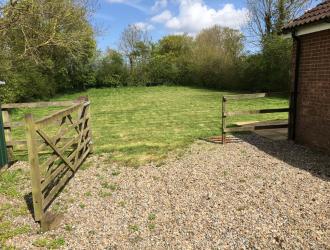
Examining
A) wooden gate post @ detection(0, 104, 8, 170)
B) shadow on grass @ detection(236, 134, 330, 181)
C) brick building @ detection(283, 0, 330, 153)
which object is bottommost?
shadow on grass @ detection(236, 134, 330, 181)

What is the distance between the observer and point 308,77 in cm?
736

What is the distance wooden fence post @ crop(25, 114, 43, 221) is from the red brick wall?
5.92 meters

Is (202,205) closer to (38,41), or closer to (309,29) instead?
(309,29)

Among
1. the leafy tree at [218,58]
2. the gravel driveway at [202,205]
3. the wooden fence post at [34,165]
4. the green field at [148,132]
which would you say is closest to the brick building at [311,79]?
the gravel driveway at [202,205]

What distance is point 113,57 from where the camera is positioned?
36.2m

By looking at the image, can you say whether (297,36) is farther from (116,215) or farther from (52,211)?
(52,211)

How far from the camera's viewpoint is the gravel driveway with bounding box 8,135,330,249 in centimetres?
362

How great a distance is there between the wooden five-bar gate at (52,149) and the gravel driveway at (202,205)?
26 cm

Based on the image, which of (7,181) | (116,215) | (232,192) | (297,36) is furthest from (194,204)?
(297,36)

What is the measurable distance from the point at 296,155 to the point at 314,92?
1.58 m

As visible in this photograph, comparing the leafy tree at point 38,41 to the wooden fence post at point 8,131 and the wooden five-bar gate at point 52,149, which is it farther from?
the wooden five-bar gate at point 52,149

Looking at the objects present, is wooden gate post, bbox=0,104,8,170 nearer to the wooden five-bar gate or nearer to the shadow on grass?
the wooden five-bar gate

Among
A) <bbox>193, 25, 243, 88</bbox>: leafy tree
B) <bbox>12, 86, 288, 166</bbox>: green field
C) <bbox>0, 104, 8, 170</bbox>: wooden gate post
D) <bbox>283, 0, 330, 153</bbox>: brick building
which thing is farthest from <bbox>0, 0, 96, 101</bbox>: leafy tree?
<bbox>193, 25, 243, 88</bbox>: leafy tree

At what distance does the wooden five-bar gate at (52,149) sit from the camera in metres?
3.93
